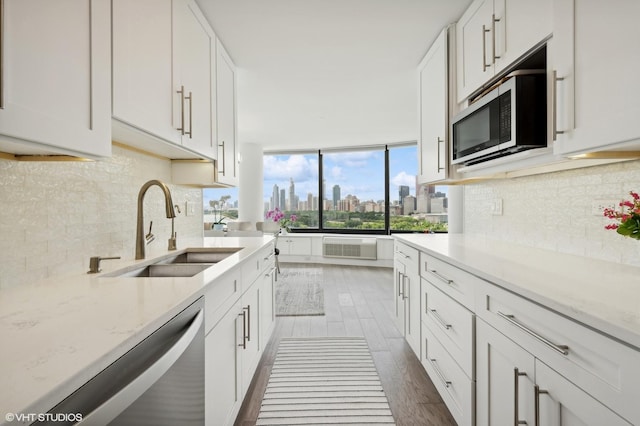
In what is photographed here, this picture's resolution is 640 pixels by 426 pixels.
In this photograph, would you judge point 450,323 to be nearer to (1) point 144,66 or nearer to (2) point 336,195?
(1) point 144,66

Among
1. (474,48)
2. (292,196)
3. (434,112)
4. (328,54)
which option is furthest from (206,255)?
(292,196)

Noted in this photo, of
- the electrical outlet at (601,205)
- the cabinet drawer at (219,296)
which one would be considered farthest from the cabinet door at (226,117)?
the electrical outlet at (601,205)

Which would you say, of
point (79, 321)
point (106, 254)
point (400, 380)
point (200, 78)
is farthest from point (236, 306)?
point (200, 78)

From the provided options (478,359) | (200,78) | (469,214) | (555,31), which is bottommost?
(478,359)

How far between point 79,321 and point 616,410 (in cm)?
126

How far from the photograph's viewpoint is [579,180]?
5.28 feet

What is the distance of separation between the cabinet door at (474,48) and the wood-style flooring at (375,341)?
1.94 m

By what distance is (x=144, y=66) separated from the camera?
139cm

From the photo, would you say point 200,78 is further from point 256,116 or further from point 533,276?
point 256,116

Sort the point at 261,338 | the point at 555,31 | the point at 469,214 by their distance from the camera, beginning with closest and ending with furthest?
the point at 555,31
the point at 261,338
the point at 469,214

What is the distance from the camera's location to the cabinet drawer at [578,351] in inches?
27.4

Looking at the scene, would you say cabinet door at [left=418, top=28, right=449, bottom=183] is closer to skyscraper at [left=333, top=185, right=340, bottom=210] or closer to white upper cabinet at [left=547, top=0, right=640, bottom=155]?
white upper cabinet at [left=547, top=0, right=640, bottom=155]

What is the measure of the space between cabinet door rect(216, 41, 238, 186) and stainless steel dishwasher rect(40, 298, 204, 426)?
5.43 feet

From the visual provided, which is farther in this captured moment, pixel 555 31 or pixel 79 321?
pixel 555 31
